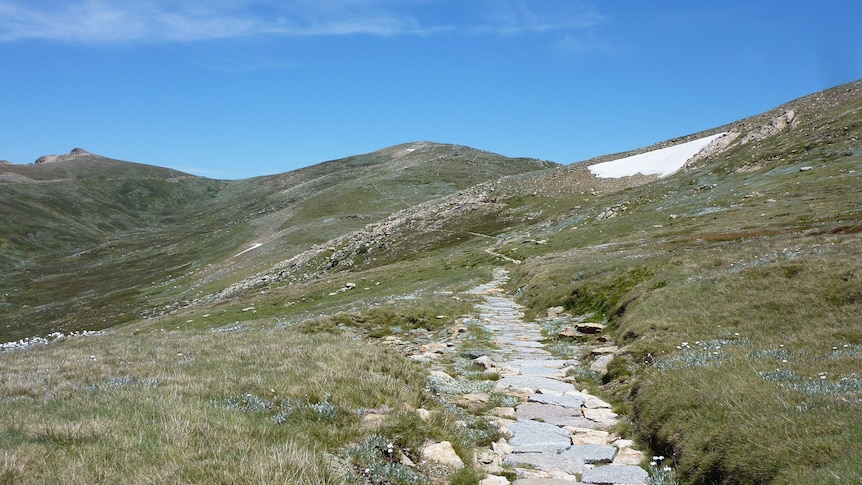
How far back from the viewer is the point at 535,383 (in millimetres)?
14922

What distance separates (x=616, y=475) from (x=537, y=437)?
208 cm

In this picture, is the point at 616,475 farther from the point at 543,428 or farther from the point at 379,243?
the point at 379,243

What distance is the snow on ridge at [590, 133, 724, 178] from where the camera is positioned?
10175 centimetres

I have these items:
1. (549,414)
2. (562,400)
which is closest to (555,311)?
(562,400)

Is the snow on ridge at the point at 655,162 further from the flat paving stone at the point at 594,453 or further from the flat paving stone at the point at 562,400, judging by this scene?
the flat paving stone at the point at 594,453

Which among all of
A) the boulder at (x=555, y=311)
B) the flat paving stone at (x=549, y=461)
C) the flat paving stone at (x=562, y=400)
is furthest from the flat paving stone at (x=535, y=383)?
the boulder at (x=555, y=311)

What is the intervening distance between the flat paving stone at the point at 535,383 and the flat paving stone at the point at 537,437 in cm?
280

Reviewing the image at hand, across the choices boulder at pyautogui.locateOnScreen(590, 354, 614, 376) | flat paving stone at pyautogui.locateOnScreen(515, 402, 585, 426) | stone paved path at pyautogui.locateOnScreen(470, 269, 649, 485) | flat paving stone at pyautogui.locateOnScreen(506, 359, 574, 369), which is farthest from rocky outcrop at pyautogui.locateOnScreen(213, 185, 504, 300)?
flat paving stone at pyautogui.locateOnScreen(515, 402, 585, 426)

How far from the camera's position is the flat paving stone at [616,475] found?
8.55 m

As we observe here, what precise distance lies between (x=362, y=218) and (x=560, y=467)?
455 feet

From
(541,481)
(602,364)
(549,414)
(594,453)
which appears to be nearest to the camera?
(541,481)

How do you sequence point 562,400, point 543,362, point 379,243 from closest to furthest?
point 562,400 → point 543,362 → point 379,243

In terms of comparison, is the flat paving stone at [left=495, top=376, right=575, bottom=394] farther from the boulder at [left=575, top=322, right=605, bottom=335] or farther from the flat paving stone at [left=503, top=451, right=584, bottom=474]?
the boulder at [left=575, top=322, right=605, bottom=335]

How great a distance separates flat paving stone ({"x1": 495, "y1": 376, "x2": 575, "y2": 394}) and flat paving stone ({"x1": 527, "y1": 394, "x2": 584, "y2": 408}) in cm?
55
